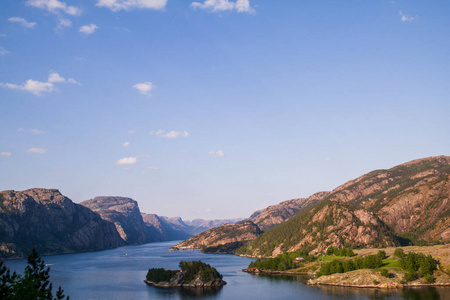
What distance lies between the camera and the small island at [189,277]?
17875cm

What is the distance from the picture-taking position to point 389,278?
156m

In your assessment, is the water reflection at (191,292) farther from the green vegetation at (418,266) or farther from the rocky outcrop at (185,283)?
the green vegetation at (418,266)

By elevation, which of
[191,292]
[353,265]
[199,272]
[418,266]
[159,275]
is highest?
[418,266]

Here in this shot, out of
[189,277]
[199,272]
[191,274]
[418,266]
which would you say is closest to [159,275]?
[189,277]

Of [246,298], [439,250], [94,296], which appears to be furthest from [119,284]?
[439,250]

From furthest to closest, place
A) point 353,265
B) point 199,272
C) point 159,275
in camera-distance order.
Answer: point 159,275 → point 199,272 → point 353,265

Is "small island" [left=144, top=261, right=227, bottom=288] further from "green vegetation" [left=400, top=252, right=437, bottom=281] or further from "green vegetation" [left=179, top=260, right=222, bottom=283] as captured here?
"green vegetation" [left=400, top=252, right=437, bottom=281]

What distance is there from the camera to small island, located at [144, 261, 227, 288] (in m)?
179

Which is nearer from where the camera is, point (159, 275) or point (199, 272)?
point (199, 272)

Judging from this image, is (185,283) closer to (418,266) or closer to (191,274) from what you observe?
(191,274)

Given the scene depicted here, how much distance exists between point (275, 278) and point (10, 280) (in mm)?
157335

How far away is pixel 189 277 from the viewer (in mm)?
184875

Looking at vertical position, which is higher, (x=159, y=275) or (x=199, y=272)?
(x=199, y=272)

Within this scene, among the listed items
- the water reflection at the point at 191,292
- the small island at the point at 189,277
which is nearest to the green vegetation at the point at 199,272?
the small island at the point at 189,277
